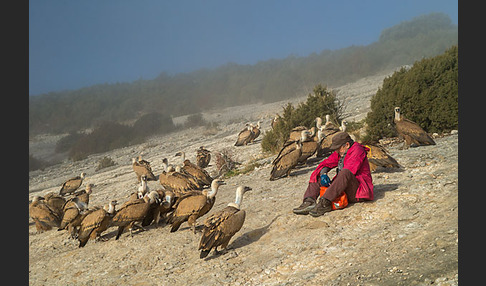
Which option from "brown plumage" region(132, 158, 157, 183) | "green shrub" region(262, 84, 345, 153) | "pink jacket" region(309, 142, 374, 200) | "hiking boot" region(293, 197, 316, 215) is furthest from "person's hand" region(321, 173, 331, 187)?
"green shrub" region(262, 84, 345, 153)

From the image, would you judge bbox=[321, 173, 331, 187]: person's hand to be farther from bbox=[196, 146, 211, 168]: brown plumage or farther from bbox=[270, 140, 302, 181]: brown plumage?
bbox=[196, 146, 211, 168]: brown plumage

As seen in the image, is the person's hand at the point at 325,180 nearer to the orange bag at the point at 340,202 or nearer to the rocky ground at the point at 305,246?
the orange bag at the point at 340,202

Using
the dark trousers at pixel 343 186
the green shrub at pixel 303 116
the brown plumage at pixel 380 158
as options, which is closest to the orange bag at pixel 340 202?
the dark trousers at pixel 343 186

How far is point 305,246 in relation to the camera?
6766 millimetres

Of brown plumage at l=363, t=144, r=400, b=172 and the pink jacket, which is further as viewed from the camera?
brown plumage at l=363, t=144, r=400, b=172

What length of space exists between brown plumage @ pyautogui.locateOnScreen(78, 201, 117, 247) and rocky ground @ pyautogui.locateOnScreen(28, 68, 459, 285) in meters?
0.22

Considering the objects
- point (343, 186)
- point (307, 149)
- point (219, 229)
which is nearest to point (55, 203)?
point (307, 149)

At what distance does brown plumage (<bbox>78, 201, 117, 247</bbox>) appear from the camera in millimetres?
9227

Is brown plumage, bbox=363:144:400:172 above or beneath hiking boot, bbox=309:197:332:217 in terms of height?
above

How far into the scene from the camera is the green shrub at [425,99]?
43.2 feet

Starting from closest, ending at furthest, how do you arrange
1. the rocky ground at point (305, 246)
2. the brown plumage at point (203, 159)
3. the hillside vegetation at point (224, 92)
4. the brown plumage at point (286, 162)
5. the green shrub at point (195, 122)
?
the rocky ground at point (305, 246) → the brown plumage at point (286, 162) → the brown plumage at point (203, 159) → the green shrub at point (195, 122) → the hillside vegetation at point (224, 92)

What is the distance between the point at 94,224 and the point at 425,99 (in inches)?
387

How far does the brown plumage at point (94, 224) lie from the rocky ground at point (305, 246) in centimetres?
22

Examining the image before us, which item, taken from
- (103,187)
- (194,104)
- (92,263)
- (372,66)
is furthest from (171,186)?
(372,66)
